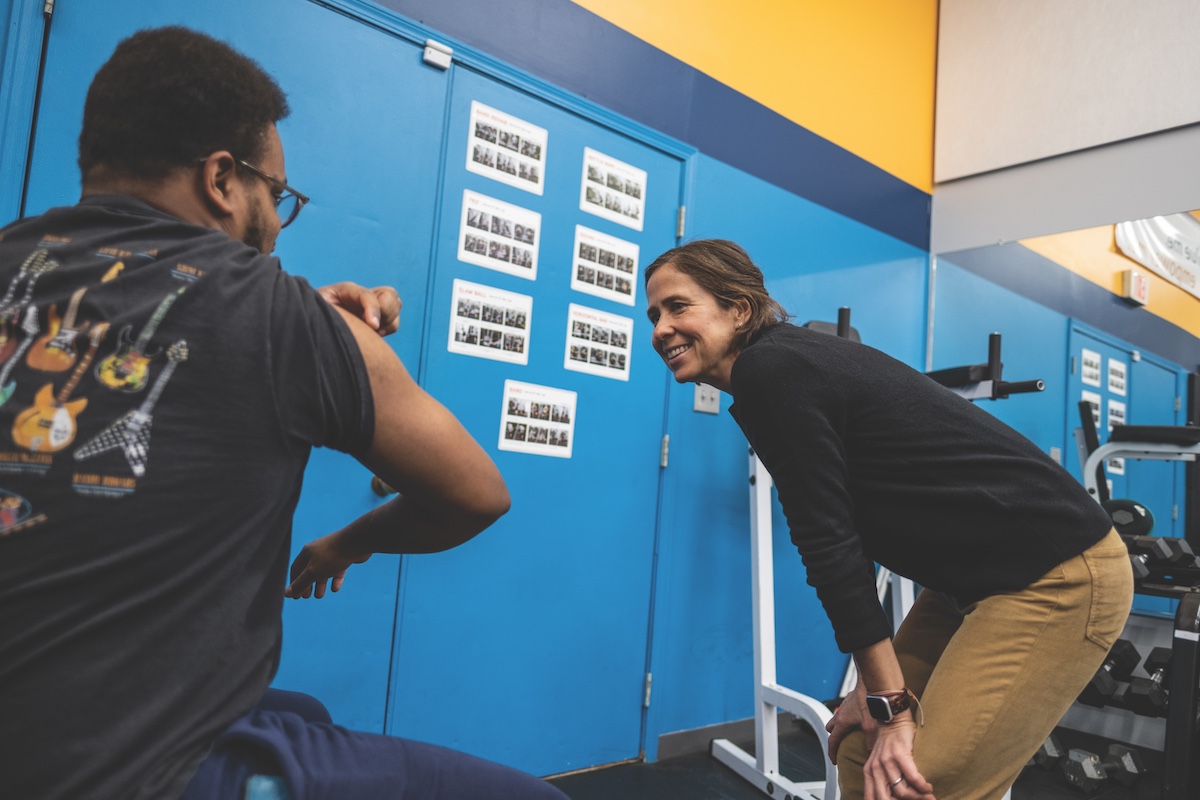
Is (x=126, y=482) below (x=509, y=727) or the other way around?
the other way around

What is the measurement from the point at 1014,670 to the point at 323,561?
3.34 feet

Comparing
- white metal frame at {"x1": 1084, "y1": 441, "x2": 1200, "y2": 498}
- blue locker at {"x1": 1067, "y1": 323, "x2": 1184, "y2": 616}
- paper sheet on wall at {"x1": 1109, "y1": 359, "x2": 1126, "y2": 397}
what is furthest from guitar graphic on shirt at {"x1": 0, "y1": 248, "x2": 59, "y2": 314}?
paper sheet on wall at {"x1": 1109, "y1": 359, "x2": 1126, "y2": 397}

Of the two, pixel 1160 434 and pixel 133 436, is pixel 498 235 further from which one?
pixel 1160 434

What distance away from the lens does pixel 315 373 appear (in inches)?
24.9

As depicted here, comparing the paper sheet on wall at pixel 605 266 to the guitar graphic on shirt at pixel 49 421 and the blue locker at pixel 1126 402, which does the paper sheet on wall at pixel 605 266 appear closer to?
the guitar graphic on shirt at pixel 49 421

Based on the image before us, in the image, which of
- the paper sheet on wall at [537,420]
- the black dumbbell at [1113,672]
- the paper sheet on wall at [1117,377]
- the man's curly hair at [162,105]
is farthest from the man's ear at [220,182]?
the paper sheet on wall at [1117,377]

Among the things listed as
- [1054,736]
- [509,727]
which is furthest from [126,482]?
[1054,736]

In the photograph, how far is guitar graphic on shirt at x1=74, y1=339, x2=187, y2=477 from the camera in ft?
1.86

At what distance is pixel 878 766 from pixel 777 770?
1476mm

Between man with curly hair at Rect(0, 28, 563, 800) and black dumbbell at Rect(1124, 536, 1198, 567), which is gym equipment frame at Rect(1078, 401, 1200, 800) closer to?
black dumbbell at Rect(1124, 536, 1198, 567)

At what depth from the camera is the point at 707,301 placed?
1493 mm

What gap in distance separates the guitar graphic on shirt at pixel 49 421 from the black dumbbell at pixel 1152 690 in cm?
326

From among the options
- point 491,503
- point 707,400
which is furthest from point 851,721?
point 707,400

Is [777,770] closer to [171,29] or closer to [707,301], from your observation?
[707,301]
